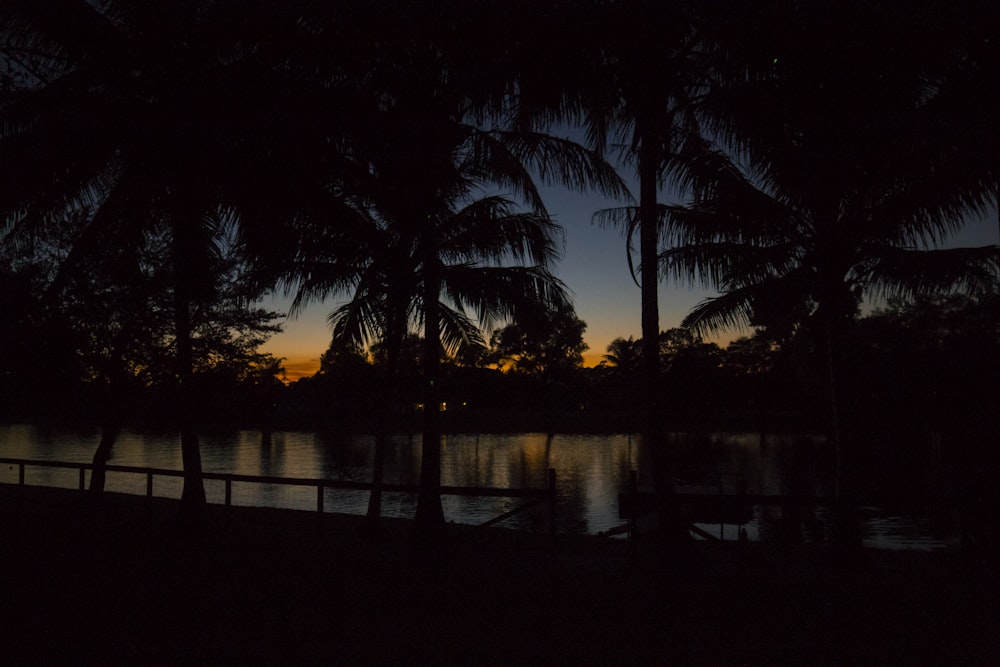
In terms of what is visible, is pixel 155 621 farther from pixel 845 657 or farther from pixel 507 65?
pixel 507 65

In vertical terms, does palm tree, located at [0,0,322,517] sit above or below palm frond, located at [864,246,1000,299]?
above

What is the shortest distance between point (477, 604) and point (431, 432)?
3.99 meters

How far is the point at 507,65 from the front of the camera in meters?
9.86

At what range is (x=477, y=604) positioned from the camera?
8.21 m

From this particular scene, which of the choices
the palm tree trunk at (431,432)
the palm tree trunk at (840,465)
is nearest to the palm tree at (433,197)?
the palm tree trunk at (431,432)

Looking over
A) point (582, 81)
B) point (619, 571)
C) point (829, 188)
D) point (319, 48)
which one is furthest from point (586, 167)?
point (619, 571)

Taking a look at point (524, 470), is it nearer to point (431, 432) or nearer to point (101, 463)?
point (101, 463)

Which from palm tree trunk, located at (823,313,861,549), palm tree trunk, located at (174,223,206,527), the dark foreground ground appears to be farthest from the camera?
palm tree trunk, located at (174,223,206,527)

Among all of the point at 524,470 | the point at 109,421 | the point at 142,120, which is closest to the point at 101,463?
the point at 109,421

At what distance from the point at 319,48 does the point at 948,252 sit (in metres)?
9.35

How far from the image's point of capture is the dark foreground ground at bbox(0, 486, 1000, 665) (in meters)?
6.39

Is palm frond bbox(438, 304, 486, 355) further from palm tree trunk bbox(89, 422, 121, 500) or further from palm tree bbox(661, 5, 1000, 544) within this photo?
palm tree trunk bbox(89, 422, 121, 500)

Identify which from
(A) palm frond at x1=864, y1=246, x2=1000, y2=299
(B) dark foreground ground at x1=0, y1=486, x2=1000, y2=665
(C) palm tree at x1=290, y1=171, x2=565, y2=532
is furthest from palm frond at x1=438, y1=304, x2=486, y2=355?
(A) palm frond at x1=864, y1=246, x2=1000, y2=299

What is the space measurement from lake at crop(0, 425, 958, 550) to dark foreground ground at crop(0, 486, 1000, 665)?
→ 8481 millimetres
